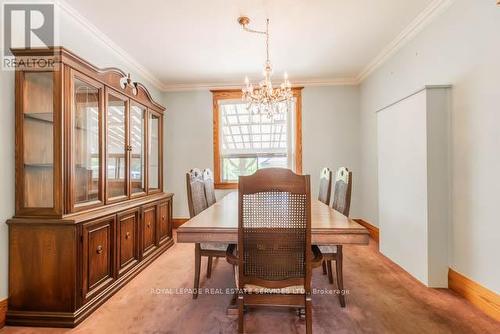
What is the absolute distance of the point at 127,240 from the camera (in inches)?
99.0

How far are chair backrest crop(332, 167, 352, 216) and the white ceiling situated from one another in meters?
1.54

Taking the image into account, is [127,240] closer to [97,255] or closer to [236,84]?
[97,255]

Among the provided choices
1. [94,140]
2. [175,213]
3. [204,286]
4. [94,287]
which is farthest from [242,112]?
[94,287]

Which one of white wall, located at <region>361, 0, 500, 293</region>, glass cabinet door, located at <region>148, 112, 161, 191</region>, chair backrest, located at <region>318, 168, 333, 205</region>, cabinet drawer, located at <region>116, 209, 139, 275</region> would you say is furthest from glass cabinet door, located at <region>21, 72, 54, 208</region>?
white wall, located at <region>361, 0, 500, 293</region>

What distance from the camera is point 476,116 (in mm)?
1986

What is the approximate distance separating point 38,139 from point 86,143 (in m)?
0.32

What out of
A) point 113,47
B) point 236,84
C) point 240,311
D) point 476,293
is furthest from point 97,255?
point 236,84

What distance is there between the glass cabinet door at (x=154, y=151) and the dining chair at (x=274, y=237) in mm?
2152

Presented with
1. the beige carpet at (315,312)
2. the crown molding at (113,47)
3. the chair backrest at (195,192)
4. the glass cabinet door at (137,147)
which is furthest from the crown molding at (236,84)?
the beige carpet at (315,312)

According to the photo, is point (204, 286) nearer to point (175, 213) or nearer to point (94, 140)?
point (94, 140)

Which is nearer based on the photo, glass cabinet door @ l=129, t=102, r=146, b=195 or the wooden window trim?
glass cabinet door @ l=129, t=102, r=146, b=195

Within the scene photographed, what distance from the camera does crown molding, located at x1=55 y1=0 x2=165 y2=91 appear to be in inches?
91.5

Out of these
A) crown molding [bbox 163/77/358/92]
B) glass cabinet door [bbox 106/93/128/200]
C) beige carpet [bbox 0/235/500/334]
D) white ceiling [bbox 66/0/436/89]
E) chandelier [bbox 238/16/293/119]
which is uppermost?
white ceiling [bbox 66/0/436/89]

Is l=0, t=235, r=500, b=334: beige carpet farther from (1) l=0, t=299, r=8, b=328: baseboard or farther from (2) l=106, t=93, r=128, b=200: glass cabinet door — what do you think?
(2) l=106, t=93, r=128, b=200: glass cabinet door
